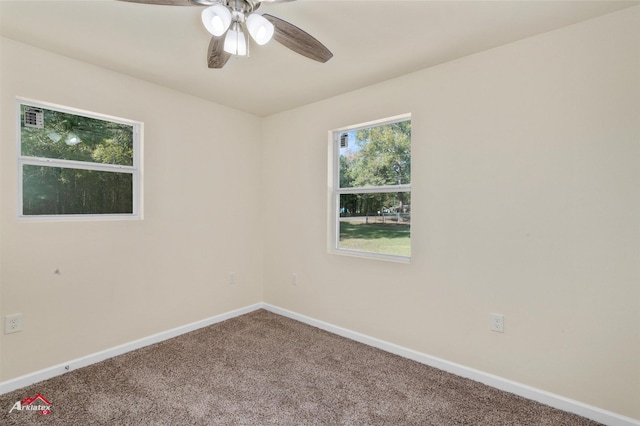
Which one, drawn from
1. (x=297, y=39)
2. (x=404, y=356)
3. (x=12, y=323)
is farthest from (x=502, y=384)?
(x=12, y=323)

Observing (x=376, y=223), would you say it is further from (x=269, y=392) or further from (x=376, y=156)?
(x=269, y=392)

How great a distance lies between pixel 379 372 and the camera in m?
2.36

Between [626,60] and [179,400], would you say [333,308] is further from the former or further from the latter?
[626,60]

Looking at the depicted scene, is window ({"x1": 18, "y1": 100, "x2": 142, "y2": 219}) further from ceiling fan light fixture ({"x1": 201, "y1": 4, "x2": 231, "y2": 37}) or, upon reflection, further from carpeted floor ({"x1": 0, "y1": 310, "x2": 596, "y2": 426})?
ceiling fan light fixture ({"x1": 201, "y1": 4, "x2": 231, "y2": 37})

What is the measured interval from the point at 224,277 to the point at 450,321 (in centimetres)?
234

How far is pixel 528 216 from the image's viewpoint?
2053mm

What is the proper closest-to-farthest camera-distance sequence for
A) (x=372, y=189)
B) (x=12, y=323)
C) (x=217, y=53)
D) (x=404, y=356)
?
(x=217, y=53) → (x=12, y=323) → (x=404, y=356) → (x=372, y=189)

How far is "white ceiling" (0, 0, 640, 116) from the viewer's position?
173 centimetres

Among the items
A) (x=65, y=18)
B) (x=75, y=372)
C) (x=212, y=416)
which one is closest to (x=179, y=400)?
(x=212, y=416)

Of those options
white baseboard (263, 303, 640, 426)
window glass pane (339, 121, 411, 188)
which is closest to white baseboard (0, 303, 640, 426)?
white baseboard (263, 303, 640, 426)

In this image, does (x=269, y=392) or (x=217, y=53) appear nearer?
(x=217, y=53)

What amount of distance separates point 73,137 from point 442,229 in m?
3.02

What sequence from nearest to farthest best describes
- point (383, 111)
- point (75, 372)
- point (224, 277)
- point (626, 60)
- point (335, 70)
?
point (626, 60)
point (75, 372)
point (335, 70)
point (383, 111)
point (224, 277)

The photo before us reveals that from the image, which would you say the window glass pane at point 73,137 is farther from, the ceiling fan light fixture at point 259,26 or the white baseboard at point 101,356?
the ceiling fan light fixture at point 259,26
